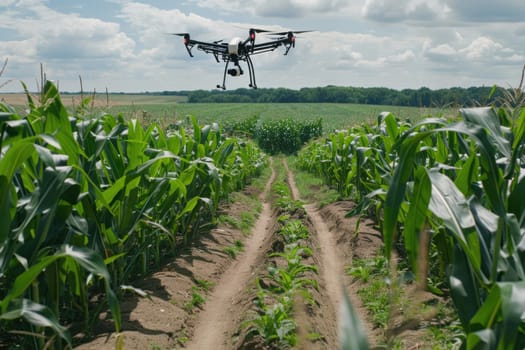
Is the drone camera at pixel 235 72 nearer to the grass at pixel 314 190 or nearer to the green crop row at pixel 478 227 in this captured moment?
the grass at pixel 314 190

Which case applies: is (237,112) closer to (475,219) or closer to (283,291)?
(283,291)

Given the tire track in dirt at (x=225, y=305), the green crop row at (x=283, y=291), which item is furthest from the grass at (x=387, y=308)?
the tire track in dirt at (x=225, y=305)

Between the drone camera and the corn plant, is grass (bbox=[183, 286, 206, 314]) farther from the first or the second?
the drone camera

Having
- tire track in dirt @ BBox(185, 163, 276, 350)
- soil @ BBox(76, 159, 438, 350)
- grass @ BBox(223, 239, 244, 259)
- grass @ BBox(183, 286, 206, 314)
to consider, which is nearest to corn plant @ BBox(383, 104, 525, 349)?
soil @ BBox(76, 159, 438, 350)

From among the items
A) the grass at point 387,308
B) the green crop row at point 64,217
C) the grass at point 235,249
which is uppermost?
the green crop row at point 64,217

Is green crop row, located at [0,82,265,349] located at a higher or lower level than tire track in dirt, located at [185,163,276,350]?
higher

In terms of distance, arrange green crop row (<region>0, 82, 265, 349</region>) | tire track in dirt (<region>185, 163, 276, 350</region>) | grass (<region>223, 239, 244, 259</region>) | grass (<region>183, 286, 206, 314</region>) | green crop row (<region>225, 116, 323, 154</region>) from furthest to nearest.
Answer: green crop row (<region>225, 116, 323, 154</region>) → grass (<region>223, 239, 244, 259</region>) → grass (<region>183, 286, 206, 314</region>) → tire track in dirt (<region>185, 163, 276, 350</region>) → green crop row (<region>0, 82, 265, 349</region>)
